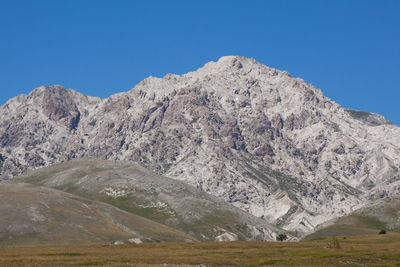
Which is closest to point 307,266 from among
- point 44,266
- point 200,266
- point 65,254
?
point 200,266

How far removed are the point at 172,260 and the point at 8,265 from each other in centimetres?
3067

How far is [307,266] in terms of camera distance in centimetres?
8488

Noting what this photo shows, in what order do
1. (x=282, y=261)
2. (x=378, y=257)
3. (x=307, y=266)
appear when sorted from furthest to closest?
(x=378, y=257), (x=282, y=261), (x=307, y=266)

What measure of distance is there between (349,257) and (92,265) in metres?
49.6

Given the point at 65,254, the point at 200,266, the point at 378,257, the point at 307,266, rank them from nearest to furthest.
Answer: the point at 307,266 < the point at 200,266 < the point at 378,257 < the point at 65,254

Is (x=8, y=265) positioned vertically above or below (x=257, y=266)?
below

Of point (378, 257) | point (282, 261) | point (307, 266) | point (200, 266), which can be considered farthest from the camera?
point (378, 257)

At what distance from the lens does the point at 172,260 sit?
105188 millimetres

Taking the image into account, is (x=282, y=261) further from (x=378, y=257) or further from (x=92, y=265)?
(x=92, y=265)

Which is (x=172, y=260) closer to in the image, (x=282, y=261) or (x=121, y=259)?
(x=121, y=259)

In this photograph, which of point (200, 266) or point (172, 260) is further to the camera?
point (172, 260)

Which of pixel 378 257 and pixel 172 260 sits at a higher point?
pixel 378 257

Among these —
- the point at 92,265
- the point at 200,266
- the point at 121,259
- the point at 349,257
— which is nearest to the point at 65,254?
the point at 121,259

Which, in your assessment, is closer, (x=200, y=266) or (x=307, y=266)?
(x=307, y=266)
